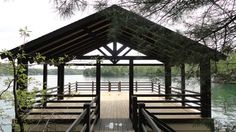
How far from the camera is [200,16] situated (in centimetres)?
261

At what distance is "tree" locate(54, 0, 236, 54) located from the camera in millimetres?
2498

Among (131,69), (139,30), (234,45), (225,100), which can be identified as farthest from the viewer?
(131,69)

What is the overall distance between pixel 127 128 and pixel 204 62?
13.8 ft

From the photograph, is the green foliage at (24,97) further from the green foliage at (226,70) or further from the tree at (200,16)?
the green foliage at (226,70)

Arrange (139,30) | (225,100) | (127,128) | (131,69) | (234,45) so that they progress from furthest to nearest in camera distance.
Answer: (131,69) → (127,128) → (225,100) → (139,30) → (234,45)

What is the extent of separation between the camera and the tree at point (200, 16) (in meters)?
2.50

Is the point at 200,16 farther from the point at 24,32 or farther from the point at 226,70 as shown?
the point at 24,32

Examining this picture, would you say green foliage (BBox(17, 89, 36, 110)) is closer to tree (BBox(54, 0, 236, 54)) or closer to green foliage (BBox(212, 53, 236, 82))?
tree (BBox(54, 0, 236, 54))

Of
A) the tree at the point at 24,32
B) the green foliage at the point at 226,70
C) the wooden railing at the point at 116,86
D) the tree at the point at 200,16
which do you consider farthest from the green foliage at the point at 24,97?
the wooden railing at the point at 116,86

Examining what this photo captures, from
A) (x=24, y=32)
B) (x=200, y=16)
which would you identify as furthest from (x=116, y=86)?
(x=200, y=16)

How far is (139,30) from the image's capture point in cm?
272

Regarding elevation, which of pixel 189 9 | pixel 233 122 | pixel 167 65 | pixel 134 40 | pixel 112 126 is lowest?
pixel 112 126

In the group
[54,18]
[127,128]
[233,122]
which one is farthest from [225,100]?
[127,128]

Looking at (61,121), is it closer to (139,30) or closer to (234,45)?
(139,30)
